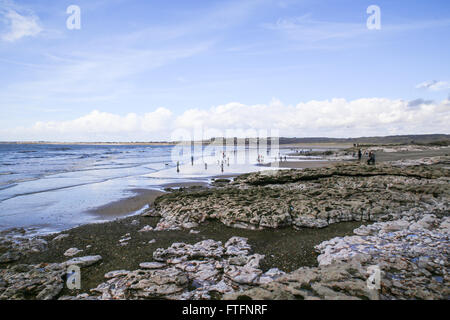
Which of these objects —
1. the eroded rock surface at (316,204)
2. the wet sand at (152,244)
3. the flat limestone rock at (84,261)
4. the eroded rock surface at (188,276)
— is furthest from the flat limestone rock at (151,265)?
the eroded rock surface at (316,204)

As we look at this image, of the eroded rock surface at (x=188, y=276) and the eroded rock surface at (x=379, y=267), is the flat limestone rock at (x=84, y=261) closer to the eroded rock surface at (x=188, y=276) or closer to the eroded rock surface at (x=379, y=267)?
the eroded rock surface at (x=188, y=276)

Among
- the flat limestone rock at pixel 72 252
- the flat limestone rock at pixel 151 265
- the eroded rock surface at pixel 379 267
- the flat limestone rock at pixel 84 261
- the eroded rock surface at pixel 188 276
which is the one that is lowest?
the flat limestone rock at pixel 72 252

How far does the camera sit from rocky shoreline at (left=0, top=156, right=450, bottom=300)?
14.9 ft

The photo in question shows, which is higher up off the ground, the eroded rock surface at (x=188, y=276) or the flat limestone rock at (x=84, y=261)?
the eroded rock surface at (x=188, y=276)

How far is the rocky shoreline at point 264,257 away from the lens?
14.9 ft

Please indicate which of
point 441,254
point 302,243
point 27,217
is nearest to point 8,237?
point 27,217

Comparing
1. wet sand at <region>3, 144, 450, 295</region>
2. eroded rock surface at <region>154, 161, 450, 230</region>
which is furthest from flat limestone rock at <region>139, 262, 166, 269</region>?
eroded rock surface at <region>154, 161, 450, 230</region>

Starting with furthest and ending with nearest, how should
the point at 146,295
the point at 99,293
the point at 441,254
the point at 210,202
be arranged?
the point at 210,202 < the point at 441,254 < the point at 99,293 < the point at 146,295

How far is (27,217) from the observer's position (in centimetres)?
1245

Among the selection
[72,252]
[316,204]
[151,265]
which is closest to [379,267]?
[316,204]

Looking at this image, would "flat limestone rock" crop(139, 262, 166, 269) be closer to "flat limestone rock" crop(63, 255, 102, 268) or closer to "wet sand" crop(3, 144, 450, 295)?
"wet sand" crop(3, 144, 450, 295)

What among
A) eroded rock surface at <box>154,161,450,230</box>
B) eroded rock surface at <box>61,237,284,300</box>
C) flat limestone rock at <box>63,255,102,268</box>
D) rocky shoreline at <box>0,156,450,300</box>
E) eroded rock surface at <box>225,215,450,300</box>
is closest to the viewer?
eroded rock surface at <box>225,215,450,300</box>
